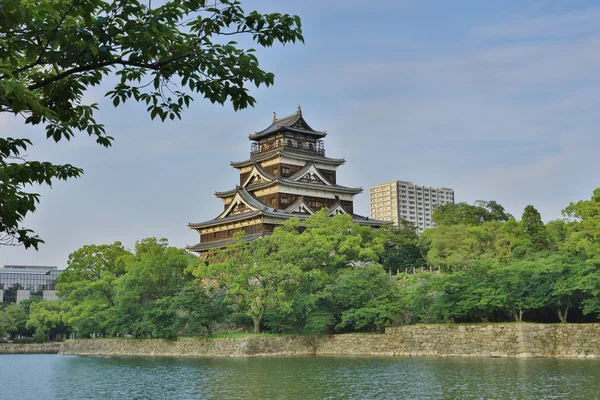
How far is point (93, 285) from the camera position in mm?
45844

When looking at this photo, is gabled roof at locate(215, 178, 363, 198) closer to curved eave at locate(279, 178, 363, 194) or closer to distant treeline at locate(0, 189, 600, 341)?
curved eave at locate(279, 178, 363, 194)

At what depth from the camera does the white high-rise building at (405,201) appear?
162750 mm

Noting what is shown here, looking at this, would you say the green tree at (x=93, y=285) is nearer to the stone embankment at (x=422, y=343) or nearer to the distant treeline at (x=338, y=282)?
the distant treeline at (x=338, y=282)

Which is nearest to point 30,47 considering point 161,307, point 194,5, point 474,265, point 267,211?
point 194,5

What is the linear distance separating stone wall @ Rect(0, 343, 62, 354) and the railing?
2530cm

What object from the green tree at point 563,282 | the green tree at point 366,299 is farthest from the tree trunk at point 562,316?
the green tree at point 366,299

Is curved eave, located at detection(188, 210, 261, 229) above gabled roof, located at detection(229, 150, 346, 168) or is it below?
below

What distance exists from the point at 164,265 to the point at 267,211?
10.9 m

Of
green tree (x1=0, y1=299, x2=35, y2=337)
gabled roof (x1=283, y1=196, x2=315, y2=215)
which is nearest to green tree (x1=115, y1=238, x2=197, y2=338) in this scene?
gabled roof (x1=283, y1=196, x2=315, y2=215)

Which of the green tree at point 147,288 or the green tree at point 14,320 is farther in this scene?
the green tree at point 14,320

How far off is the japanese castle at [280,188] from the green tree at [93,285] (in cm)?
884

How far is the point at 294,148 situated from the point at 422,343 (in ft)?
90.9

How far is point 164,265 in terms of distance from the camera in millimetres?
Answer: 43000

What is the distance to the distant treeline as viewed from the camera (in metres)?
31.7
